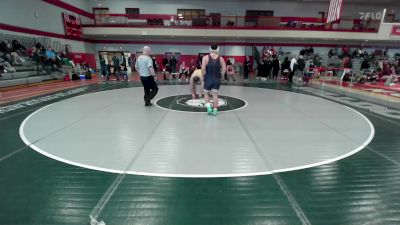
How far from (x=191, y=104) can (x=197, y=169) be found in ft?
13.5

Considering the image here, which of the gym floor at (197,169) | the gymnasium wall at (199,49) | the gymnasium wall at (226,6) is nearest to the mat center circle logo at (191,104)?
the gym floor at (197,169)

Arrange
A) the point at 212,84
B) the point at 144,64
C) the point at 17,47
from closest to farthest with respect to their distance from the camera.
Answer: the point at 212,84
the point at 144,64
the point at 17,47

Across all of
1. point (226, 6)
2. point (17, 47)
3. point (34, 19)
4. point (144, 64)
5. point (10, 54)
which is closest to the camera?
point (144, 64)

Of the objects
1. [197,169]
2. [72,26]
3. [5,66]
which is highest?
[72,26]

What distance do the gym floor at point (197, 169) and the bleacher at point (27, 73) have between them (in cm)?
642

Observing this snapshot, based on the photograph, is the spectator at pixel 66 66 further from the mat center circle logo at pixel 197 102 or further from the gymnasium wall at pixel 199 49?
the mat center circle logo at pixel 197 102

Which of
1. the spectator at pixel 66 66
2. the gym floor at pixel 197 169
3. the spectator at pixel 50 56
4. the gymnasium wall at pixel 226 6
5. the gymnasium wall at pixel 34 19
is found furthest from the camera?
the gymnasium wall at pixel 226 6

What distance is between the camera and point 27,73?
1177 centimetres

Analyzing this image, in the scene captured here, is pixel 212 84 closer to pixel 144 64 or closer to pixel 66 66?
pixel 144 64

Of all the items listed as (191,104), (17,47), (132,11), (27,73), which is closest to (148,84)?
(191,104)

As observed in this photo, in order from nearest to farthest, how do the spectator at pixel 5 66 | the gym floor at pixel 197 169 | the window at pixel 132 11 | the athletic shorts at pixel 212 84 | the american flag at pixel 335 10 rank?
the gym floor at pixel 197 169 < the athletic shorts at pixel 212 84 < the spectator at pixel 5 66 < the american flag at pixel 335 10 < the window at pixel 132 11

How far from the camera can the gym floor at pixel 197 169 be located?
2.14m

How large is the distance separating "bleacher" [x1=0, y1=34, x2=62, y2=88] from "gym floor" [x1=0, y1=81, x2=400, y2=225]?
6421mm

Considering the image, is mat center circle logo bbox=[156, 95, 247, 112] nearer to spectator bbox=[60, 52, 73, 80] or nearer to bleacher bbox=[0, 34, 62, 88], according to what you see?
bleacher bbox=[0, 34, 62, 88]
